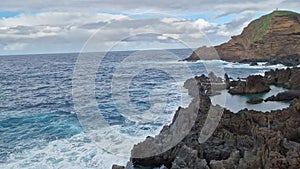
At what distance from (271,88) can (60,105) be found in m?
23.1

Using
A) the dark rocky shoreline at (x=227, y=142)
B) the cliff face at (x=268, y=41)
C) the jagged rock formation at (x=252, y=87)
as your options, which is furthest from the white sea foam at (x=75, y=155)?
the cliff face at (x=268, y=41)

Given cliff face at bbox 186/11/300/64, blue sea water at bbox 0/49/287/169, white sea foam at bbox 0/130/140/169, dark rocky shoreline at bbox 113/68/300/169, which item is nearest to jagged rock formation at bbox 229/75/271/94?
blue sea water at bbox 0/49/287/169

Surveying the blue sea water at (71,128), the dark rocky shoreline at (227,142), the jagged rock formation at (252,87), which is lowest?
the blue sea water at (71,128)

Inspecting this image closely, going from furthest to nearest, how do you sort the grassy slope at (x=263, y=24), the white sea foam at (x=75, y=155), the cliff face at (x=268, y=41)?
the grassy slope at (x=263, y=24)
the cliff face at (x=268, y=41)
the white sea foam at (x=75, y=155)

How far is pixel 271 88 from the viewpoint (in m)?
42.3

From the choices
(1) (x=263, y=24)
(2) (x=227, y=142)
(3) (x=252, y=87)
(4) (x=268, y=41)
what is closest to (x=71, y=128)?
(2) (x=227, y=142)

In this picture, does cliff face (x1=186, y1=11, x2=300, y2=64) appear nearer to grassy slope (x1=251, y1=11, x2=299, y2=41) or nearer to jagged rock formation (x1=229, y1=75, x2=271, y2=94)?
A: grassy slope (x1=251, y1=11, x2=299, y2=41)

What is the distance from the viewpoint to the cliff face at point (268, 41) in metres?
82.2

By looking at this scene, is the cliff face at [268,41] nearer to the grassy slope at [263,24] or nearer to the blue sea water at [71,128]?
the grassy slope at [263,24]

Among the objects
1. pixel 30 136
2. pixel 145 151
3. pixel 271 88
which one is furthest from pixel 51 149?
pixel 271 88

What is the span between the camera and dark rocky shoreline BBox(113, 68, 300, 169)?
13875mm

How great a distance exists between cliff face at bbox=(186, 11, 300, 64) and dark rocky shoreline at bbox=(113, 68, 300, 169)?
186 ft

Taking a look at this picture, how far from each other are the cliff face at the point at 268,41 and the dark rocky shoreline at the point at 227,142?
56.8 meters

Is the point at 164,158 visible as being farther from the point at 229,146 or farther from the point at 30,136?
the point at 30,136
